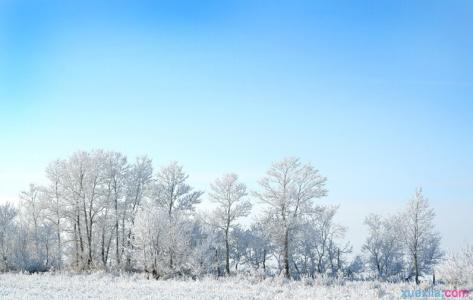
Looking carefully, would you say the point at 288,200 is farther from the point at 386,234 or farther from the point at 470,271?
the point at 386,234

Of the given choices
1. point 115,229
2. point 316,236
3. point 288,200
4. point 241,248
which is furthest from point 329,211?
point 115,229

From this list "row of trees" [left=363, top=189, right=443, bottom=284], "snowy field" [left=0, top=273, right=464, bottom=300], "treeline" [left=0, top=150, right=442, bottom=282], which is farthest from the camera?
"row of trees" [left=363, top=189, right=443, bottom=284]

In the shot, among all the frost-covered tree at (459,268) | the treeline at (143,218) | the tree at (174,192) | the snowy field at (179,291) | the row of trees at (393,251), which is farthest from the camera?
the row of trees at (393,251)

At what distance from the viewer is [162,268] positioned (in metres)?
28.9

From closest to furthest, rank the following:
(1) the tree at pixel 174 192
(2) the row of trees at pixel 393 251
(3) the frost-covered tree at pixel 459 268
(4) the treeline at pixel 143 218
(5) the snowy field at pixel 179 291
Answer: (5) the snowy field at pixel 179 291
(3) the frost-covered tree at pixel 459 268
(4) the treeline at pixel 143 218
(1) the tree at pixel 174 192
(2) the row of trees at pixel 393 251

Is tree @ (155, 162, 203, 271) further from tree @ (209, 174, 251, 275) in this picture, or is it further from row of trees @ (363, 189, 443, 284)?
row of trees @ (363, 189, 443, 284)

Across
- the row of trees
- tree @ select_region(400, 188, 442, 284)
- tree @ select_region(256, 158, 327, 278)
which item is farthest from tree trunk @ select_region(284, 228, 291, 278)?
the row of trees

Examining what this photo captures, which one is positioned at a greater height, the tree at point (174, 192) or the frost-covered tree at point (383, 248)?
the tree at point (174, 192)

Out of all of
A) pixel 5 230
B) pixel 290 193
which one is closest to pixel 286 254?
pixel 290 193

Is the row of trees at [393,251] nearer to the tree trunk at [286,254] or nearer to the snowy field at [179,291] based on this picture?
the tree trunk at [286,254]

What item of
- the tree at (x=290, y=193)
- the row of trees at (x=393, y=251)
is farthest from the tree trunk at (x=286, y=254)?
the row of trees at (x=393, y=251)

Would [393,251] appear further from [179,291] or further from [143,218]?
[179,291]

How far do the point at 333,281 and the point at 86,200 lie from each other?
19.9m

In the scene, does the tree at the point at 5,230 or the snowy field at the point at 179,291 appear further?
the tree at the point at 5,230
